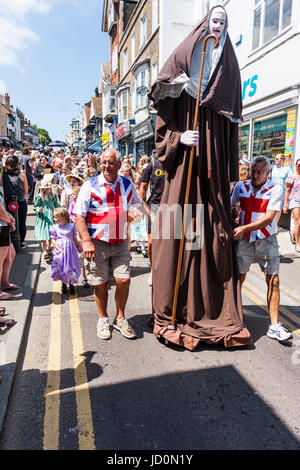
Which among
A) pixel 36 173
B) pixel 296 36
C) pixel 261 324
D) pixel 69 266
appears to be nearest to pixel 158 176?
pixel 69 266

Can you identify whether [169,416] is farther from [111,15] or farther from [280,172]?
[111,15]

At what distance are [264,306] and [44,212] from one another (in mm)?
4609

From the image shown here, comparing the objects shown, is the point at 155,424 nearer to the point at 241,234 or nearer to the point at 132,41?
the point at 241,234

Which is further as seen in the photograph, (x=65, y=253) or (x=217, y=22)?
(x=65, y=253)

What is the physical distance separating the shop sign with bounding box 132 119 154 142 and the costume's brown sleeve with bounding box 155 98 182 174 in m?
15.6

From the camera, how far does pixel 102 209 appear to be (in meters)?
3.69

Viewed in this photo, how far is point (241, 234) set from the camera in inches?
146

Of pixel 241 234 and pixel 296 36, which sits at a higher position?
pixel 296 36

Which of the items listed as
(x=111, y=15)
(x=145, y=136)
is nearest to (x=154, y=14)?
(x=145, y=136)

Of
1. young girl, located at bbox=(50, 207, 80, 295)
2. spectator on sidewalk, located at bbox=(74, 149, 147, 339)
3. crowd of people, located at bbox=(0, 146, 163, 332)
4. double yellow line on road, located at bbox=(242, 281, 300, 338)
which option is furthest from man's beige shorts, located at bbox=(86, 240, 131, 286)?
double yellow line on road, located at bbox=(242, 281, 300, 338)

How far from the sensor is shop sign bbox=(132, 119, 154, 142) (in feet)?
62.5

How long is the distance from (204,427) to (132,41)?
2475 cm
